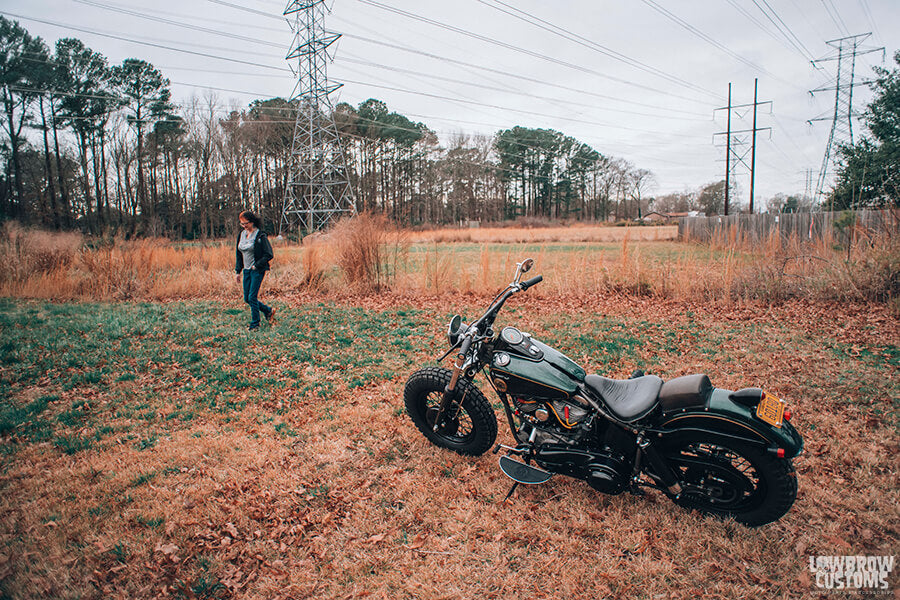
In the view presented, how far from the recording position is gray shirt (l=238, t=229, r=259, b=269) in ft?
22.3

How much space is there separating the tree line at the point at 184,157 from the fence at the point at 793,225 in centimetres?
1148

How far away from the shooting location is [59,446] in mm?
3518

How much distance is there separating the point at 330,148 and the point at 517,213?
1074 inches

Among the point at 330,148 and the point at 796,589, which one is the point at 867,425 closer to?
the point at 796,589

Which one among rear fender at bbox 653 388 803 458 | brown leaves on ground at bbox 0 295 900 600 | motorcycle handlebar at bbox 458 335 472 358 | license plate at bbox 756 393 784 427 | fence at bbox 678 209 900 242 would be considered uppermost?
fence at bbox 678 209 900 242

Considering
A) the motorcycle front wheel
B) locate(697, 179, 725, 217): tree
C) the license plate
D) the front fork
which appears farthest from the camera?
locate(697, 179, 725, 217): tree

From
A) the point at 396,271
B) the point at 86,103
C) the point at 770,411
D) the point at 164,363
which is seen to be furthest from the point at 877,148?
the point at 86,103

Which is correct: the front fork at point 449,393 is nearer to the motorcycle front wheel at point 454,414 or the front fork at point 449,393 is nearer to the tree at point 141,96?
the motorcycle front wheel at point 454,414

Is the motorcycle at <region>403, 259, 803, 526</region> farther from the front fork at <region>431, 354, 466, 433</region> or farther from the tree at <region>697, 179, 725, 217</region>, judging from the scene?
the tree at <region>697, 179, 725, 217</region>

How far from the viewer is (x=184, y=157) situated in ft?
107

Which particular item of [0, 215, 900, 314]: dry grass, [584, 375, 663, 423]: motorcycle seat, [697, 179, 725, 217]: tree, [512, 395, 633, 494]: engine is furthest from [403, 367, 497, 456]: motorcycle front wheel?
[697, 179, 725, 217]: tree

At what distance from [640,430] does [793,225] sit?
1799 cm

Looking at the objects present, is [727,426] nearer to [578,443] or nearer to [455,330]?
[578,443]

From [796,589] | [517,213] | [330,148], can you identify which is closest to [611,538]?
[796,589]
